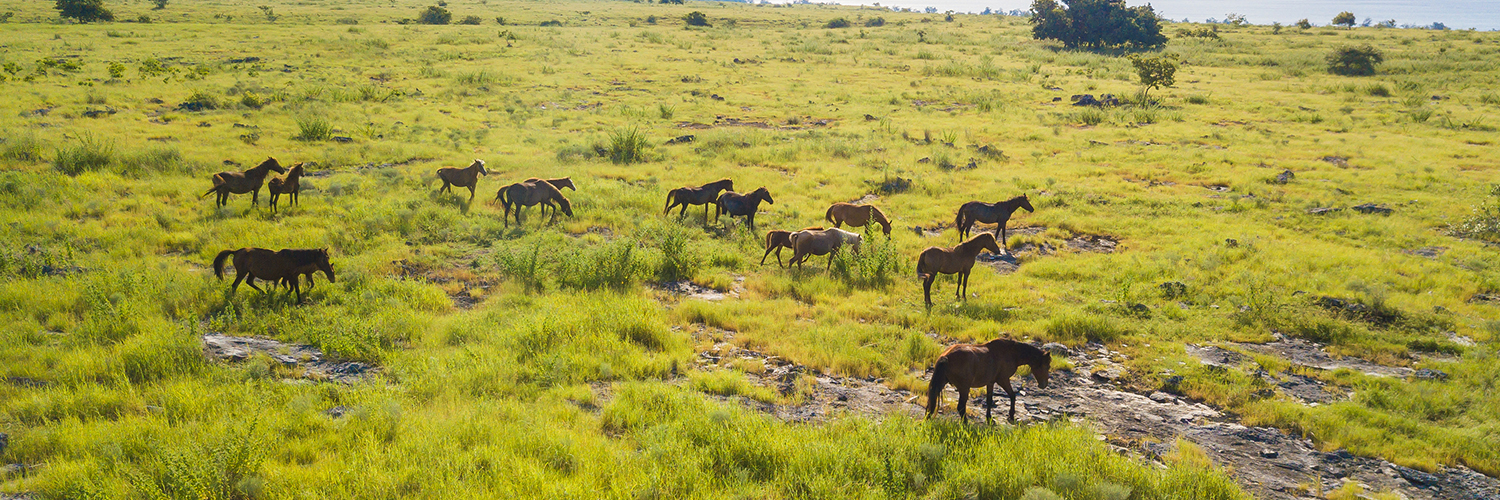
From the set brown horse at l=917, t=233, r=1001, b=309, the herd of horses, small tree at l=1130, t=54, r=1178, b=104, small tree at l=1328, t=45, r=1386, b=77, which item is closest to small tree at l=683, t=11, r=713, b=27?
small tree at l=1130, t=54, r=1178, b=104

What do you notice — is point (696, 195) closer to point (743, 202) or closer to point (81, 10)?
point (743, 202)

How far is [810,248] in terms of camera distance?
46.1ft

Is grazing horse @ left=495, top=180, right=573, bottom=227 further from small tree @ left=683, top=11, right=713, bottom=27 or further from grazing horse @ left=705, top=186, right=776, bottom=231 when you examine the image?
small tree @ left=683, top=11, right=713, bottom=27

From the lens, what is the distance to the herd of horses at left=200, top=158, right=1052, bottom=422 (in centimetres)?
771

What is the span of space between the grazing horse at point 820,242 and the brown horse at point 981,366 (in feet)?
19.9

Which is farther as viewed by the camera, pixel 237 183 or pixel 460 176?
→ pixel 460 176

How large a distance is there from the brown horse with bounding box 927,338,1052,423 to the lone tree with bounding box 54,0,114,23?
8197 centimetres

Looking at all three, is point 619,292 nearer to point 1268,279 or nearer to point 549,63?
point 1268,279

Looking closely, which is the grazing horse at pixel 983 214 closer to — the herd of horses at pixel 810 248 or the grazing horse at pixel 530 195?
the herd of horses at pixel 810 248

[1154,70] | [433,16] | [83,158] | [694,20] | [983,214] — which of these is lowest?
[83,158]

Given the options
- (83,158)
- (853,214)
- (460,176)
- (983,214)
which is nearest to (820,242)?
(853,214)

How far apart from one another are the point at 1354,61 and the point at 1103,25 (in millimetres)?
23474

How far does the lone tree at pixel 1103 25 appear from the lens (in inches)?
2753

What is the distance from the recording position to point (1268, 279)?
44.5 ft
